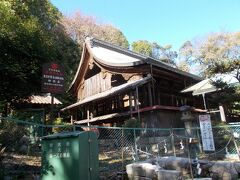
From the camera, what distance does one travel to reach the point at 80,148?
6.36m

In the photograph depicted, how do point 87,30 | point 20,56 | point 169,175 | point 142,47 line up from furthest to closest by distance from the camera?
point 142,47
point 87,30
point 20,56
point 169,175

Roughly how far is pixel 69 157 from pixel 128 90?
10422mm

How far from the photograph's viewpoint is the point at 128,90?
16500 millimetres

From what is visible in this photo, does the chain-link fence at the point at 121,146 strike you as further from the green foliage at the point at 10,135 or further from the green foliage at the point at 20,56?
the green foliage at the point at 20,56

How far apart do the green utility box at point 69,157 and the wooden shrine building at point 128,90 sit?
29.5 feet

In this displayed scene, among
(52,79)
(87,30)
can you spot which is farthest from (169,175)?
(87,30)

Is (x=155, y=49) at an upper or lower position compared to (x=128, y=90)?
upper

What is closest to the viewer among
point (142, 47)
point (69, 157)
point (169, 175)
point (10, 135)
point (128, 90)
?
point (69, 157)

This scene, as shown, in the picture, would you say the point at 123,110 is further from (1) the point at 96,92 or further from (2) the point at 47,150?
(2) the point at 47,150

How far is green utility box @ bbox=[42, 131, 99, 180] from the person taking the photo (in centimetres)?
628

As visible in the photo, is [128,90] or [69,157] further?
[128,90]

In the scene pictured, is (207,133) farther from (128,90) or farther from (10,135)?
(10,135)

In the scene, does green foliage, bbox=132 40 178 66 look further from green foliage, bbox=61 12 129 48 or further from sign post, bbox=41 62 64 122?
sign post, bbox=41 62 64 122

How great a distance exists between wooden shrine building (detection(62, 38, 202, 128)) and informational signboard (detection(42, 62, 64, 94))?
14.9ft
